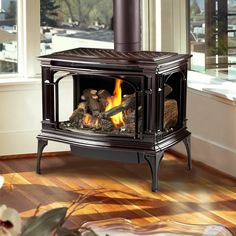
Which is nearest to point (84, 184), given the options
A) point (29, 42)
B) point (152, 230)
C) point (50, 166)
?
point (50, 166)

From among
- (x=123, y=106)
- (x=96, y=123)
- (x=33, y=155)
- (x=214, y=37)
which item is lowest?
(x=33, y=155)

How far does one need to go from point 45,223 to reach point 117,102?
11.1 ft

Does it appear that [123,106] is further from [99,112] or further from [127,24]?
[127,24]

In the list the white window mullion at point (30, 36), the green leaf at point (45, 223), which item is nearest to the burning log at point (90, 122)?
the white window mullion at point (30, 36)

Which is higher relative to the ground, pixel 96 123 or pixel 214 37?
pixel 214 37

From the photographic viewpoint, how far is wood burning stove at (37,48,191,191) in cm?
437

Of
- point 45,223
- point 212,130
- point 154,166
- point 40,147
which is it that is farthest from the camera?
point 212,130

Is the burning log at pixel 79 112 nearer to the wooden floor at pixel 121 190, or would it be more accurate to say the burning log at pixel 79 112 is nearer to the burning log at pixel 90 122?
the burning log at pixel 90 122

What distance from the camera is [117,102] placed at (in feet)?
15.2

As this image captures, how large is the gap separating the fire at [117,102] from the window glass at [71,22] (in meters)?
0.72

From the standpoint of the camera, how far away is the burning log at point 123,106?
4547 mm

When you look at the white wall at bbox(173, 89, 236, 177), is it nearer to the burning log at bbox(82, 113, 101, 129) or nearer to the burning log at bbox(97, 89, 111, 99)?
the burning log at bbox(97, 89, 111, 99)

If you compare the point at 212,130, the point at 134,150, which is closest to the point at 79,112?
Answer: the point at 134,150

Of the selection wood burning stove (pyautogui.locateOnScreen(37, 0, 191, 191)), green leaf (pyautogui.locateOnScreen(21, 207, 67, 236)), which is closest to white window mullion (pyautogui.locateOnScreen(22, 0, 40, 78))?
wood burning stove (pyautogui.locateOnScreen(37, 0, 191, 191))
